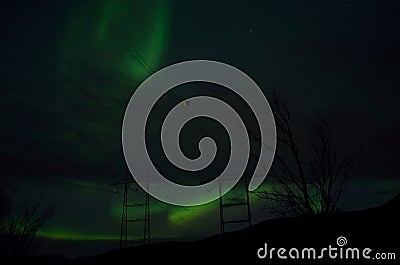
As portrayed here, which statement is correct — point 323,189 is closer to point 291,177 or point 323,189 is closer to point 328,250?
point 291,177

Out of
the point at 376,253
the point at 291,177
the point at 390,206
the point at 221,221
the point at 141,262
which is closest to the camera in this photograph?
the point at 376,253

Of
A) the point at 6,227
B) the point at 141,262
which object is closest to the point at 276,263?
the point at 141,262

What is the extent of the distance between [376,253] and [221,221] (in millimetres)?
20570

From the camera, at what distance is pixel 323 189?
2573 cm

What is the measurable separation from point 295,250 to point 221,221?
60.2 ft

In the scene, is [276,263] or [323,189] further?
[323,189]

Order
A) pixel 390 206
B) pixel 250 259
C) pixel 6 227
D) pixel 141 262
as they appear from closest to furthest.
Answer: pixel 250 259 < pixel 141 262 < pixel 390 206 < pixel 6 227

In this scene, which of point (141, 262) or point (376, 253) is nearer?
point (376, 253)

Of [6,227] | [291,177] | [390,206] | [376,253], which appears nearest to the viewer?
[376,253]

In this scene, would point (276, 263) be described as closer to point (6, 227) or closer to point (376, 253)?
point (376, 253)

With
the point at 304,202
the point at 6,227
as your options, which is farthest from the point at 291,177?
Result: the point at 6,227

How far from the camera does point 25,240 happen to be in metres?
62.3

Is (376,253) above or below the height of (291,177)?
below

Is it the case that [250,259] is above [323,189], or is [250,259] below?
below
